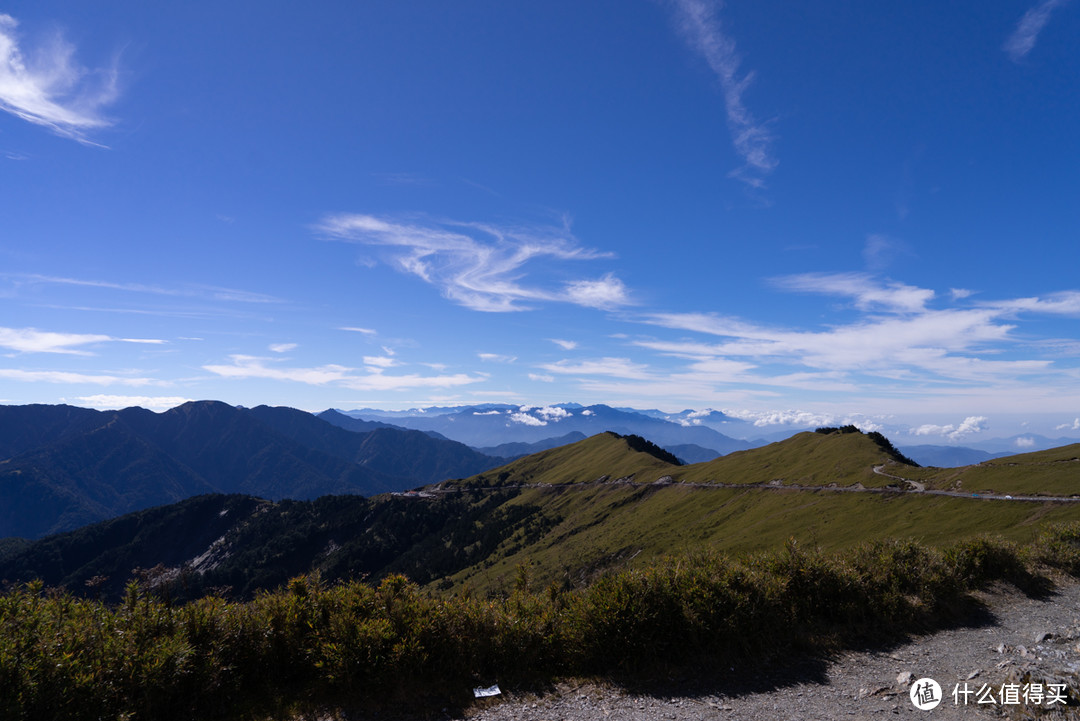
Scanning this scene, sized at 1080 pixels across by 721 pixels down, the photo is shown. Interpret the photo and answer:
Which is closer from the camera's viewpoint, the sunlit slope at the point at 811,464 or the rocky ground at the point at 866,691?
the rocky ground at the point at 866,691

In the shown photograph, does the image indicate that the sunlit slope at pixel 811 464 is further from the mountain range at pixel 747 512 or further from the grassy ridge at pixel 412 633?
the grassy ridge at pixel 412 633

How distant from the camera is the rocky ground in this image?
9938mm

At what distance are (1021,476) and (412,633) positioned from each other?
A: 95.4 meters

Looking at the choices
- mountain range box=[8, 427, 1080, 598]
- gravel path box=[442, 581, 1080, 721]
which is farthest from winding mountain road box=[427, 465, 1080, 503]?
gravel path box=[442, 581, 1080, 721]

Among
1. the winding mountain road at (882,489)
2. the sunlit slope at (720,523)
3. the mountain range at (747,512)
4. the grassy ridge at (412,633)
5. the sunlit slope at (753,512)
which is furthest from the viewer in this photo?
the sunlit slope at (753,512)

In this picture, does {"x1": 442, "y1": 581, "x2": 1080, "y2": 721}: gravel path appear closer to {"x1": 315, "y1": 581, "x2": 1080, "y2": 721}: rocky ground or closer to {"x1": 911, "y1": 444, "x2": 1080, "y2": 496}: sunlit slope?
{"x1": 315, "y1": 581, "x2": 1080, "y2": 721}: rocky ground

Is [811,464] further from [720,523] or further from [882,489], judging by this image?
[882,489]

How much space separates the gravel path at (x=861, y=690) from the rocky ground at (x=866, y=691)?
0.07ft

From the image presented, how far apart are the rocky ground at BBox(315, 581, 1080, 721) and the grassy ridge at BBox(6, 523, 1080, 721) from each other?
779mm

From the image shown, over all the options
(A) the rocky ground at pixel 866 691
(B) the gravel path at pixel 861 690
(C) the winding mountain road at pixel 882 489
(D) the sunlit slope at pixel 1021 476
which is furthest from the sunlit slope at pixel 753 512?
(B) the gravel path at pixel 861 690

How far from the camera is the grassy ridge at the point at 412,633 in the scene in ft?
30.1

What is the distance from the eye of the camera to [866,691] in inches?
428

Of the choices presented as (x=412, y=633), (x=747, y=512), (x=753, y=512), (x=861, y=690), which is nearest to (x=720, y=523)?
(x=747, y=512)

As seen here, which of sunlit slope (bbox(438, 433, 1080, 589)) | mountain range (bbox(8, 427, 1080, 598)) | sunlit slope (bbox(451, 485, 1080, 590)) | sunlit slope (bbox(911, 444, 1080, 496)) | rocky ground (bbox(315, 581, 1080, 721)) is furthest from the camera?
sunlit slope (bbox(438, 433, 1080, 589))
